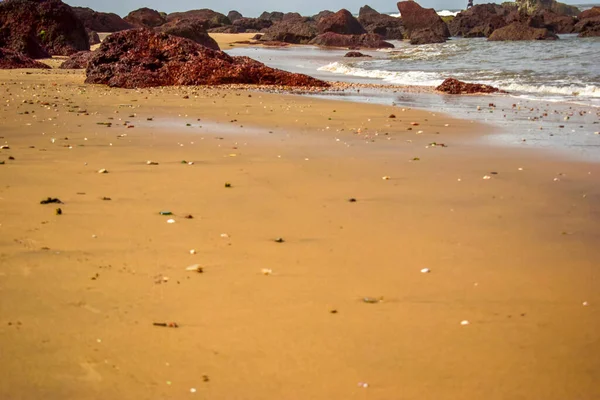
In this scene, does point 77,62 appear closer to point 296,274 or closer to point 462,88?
point 462,88

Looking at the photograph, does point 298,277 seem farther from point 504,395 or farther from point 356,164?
point 356,164

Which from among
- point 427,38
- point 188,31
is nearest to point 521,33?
point 427,38

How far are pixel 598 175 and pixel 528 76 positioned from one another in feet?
40.0

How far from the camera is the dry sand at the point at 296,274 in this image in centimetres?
244

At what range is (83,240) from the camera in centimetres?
377

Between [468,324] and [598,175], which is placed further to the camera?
[598,175]

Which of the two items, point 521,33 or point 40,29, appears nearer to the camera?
point 40,29

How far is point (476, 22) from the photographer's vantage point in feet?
190

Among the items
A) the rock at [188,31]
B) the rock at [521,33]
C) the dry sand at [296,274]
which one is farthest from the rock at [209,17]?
the dry sand at [296,274]

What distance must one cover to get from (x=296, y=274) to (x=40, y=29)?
22.8 m

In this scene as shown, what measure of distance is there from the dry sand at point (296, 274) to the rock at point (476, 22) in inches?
1901

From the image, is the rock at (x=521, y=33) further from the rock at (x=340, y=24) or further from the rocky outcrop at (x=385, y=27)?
the rocky outcrop at (x=385, y=27)

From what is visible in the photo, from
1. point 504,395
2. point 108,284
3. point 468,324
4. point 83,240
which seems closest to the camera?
→ point 504,395

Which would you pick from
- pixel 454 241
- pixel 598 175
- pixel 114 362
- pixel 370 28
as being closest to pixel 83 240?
pixel 114 362
